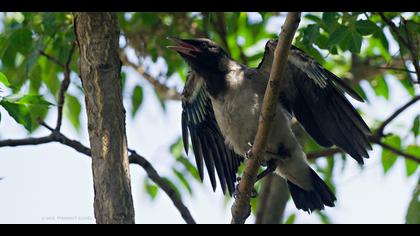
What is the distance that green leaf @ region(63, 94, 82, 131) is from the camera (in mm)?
8000

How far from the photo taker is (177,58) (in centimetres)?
913

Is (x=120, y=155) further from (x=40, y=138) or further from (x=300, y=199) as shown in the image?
(x=300, y=199)

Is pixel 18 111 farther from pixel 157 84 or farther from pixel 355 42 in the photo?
pixel 157 84

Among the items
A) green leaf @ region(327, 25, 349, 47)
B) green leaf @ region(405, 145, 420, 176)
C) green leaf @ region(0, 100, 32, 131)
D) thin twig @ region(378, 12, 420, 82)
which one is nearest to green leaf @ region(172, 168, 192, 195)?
green leaf @ region(405, 145, 420, 176)

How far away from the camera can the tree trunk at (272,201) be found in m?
8.46

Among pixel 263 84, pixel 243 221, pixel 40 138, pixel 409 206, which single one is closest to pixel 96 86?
pixel 40 138

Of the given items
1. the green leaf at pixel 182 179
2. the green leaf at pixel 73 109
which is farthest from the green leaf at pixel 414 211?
the green leaf at pixel 73 109

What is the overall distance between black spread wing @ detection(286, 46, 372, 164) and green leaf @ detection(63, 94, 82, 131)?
7.92 feet

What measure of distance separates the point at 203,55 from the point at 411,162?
267 cm

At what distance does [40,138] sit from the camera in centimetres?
595

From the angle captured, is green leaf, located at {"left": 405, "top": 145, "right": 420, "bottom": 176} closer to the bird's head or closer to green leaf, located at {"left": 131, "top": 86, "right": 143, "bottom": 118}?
the bird's head

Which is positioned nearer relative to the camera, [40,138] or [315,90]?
[40,138]
